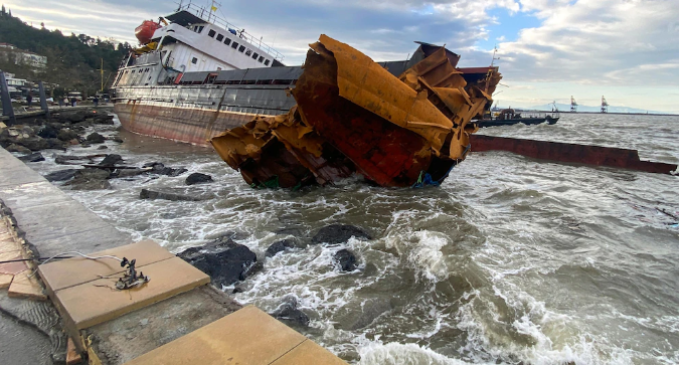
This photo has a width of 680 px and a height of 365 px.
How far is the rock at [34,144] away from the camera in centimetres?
1709

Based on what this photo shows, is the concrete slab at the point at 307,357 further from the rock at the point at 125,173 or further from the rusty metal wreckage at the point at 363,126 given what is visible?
the rock at the point at 125,173

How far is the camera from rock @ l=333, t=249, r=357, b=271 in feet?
15.8

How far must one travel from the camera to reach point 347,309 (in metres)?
3.88

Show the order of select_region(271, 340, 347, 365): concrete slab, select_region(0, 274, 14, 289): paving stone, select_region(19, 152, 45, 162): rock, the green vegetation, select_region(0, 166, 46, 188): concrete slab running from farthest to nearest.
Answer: the green vegetation, select_region(19, 152, 45, 162): rock, select_region(0, 166, 46, 188): concrete slab, select_region(0, 274, 14, 289): paving stone, select_region(271, 340, 347, 365): concrete slab

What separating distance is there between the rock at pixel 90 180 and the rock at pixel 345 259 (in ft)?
26.1

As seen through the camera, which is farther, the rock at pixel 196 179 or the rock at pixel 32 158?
the rock at pixel 32 158

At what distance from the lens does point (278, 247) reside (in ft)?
17.8

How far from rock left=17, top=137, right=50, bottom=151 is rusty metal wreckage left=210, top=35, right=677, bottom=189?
14333 millimetres

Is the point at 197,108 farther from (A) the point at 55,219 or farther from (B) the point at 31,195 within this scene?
(A) the point at 55,219

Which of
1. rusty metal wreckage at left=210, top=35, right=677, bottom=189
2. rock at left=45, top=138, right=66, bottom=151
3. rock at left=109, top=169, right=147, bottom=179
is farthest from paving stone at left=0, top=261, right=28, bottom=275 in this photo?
rock at left=45, top=138, right=66, bottom=151

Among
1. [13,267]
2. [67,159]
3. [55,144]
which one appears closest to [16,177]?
[13,267]

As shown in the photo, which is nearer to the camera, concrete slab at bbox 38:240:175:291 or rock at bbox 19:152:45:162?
concrete slab at bbox 38:240:175:291

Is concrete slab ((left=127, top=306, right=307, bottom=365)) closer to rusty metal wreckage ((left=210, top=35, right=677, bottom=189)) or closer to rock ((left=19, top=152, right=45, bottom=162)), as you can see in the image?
rusty metal wreckage ((left=210, top=35, right=677, bottom=189))

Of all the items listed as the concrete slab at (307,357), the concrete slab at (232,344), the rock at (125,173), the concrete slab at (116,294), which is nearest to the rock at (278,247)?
the concrete slab at (116,294)
